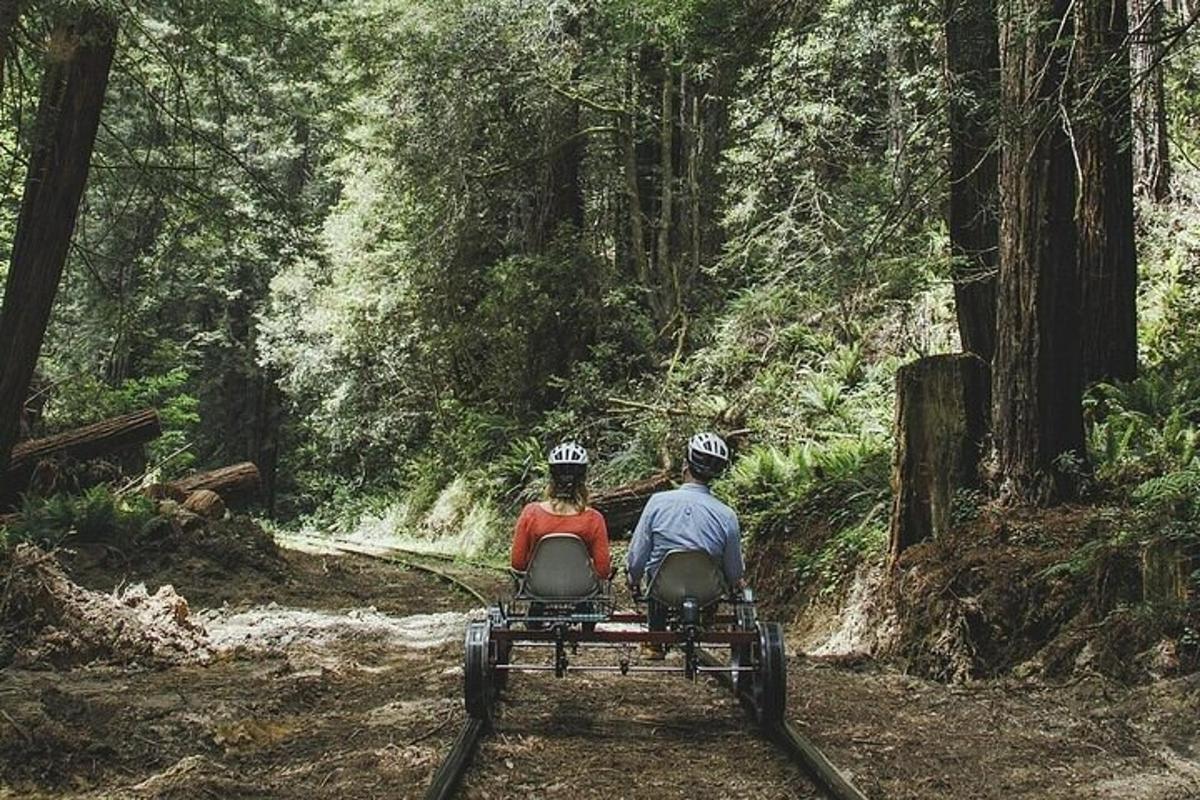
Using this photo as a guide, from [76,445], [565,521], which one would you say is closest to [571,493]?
[565,521]

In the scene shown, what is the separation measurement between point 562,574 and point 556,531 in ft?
0.91

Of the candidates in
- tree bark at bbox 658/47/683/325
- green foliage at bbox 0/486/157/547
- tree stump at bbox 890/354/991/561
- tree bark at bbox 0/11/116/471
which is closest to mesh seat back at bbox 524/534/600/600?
tree stump at bbox 890/354/991/561

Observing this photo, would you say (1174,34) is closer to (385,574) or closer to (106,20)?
(106,20)

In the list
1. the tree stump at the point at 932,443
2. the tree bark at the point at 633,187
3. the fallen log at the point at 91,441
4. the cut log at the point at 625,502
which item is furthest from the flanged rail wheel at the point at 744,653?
the tree bark at the point at 633,187

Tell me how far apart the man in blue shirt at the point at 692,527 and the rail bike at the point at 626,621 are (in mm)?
79

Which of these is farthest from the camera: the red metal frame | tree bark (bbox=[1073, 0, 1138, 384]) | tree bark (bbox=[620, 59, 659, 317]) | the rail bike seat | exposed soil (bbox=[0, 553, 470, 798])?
tree bark (bbox=[620, 59, 659, 317])

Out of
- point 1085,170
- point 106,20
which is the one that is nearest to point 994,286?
point 1085,170

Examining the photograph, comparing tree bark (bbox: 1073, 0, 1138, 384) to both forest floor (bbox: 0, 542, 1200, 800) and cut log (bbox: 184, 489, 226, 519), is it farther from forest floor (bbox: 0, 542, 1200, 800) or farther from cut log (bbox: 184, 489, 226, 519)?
cut log (bbox: 184, 489, 226, 519)

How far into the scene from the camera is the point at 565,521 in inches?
263

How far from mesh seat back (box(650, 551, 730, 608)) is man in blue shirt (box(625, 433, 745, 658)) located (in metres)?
0.05

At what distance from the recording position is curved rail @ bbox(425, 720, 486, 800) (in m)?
4.77

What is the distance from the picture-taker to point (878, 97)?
18.5 meters

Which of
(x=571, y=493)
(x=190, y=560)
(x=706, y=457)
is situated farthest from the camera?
(x=190, y=560)

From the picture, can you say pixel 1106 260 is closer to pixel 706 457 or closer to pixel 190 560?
pixel 706 457
